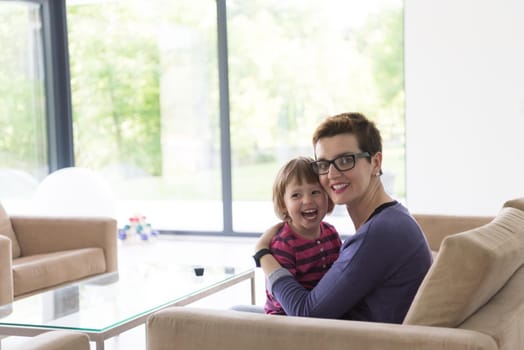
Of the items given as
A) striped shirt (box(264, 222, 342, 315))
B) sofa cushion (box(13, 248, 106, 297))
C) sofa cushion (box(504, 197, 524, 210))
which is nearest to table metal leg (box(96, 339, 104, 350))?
striped shirt (box(264, 222, 342, 315))

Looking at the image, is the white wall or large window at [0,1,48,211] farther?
large window at [0,1,48,211]

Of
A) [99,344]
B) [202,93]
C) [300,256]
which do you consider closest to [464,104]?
[202,93]

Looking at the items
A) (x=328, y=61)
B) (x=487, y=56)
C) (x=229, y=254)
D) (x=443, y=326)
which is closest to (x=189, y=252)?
(x=229, y=254)

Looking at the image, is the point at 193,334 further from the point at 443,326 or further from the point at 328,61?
the point at 328,61

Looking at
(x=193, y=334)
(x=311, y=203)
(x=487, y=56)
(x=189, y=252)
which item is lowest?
(x=189, y=252)

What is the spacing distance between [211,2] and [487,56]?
2.50 m

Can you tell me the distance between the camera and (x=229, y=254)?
21.2ft

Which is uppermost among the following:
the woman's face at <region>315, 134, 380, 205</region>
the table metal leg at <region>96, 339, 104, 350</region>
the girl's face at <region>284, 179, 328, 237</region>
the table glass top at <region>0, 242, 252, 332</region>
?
the woman's face at <region>315, 134, 380, 205</region>

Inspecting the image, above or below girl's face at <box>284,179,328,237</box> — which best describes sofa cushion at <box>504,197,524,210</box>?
below

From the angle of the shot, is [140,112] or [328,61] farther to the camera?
[140,112]

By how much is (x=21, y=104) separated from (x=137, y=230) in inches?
63.9

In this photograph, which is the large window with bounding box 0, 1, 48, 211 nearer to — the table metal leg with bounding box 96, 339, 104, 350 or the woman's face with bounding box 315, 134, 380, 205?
the table metal leg with bounding box 96, 339, 104, 350

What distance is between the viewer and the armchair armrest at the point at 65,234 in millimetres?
4672

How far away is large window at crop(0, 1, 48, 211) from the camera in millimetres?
7242
